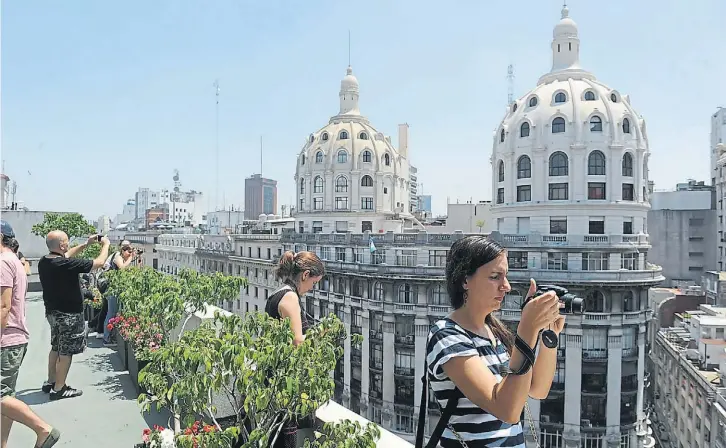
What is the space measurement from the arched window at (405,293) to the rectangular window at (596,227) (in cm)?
1318

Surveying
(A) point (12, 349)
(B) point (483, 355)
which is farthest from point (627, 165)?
(A) point (12, 349)

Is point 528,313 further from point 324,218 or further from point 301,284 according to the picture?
point 324,218

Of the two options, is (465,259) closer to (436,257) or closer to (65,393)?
(65,393)

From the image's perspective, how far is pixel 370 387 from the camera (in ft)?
129

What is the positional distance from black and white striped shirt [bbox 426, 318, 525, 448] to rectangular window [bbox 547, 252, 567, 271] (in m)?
32.5

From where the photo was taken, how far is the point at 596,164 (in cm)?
3644

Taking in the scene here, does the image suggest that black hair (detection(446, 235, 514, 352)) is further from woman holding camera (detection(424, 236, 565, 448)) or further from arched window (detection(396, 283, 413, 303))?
arched window (detection(396, 283, 413, 303))

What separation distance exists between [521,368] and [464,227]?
4939 centimetres

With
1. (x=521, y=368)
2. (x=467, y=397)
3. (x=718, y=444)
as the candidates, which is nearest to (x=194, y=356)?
(x=467, y=397)

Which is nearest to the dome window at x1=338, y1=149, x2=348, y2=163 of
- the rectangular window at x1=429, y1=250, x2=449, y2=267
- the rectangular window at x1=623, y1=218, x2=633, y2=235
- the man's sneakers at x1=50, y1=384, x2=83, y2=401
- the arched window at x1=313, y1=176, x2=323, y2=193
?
the arched window at x1=313, y1=176, x2=323, y2=193

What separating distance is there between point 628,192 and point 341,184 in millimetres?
26643

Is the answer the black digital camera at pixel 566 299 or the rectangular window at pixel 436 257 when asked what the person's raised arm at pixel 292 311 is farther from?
the rectangular window at pixel 436 257

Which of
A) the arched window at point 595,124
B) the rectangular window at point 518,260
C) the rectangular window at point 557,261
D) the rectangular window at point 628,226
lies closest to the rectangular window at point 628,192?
the rectangular window at point 628,226

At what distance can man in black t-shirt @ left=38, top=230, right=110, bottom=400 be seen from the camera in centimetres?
700
